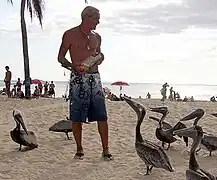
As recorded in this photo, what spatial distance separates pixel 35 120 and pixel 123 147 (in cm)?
414

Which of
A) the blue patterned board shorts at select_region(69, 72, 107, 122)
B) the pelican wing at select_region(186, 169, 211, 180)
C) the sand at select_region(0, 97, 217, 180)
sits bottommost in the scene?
the sand at select_region(0, 97, 217, 180)

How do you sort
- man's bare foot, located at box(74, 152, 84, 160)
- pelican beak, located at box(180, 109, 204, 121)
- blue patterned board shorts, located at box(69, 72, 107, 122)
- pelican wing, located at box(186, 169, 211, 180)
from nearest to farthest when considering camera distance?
pelican wing, located at box(186, 169, 211, 180) → blue patterned board shorts, located at box(69, 72, 107, 122) → man's bare foot, located at box(74, 152, 84, 160) → pelican beak, located at box(180, 109, 204, 121)

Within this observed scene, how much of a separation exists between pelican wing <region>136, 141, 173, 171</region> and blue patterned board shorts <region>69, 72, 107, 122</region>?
920 mm

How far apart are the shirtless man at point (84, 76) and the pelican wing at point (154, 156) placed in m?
0.94

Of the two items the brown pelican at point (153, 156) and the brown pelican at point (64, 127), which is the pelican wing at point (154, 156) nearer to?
the brown pelican at point (153, 156)

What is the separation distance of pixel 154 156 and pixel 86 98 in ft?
4.69

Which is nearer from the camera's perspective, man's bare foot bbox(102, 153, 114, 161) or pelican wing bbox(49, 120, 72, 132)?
man's bare foot bbox(102, 153, 114, 161)

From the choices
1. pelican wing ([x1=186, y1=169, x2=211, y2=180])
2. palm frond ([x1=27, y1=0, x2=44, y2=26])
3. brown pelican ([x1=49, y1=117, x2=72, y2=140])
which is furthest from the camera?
palm frond ([x1=27, y1=0, x2=44, y2=26])

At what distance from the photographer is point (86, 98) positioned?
7113mm

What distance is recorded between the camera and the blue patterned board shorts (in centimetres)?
709

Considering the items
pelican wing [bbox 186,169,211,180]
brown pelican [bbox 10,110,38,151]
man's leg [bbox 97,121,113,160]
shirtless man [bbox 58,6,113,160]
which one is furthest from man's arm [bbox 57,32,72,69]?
pelican wing [bbox 186,169,211,180]

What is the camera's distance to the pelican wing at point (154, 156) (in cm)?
608

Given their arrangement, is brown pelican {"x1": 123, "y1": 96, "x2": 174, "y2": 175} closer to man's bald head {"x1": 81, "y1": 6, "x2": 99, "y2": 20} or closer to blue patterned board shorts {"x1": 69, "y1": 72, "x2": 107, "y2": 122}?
blue patterned board shorts {"x1": 69, "y1": 72, "x2": 107, "y2": 122}

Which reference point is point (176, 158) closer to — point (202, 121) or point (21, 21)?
point (202, 121)
